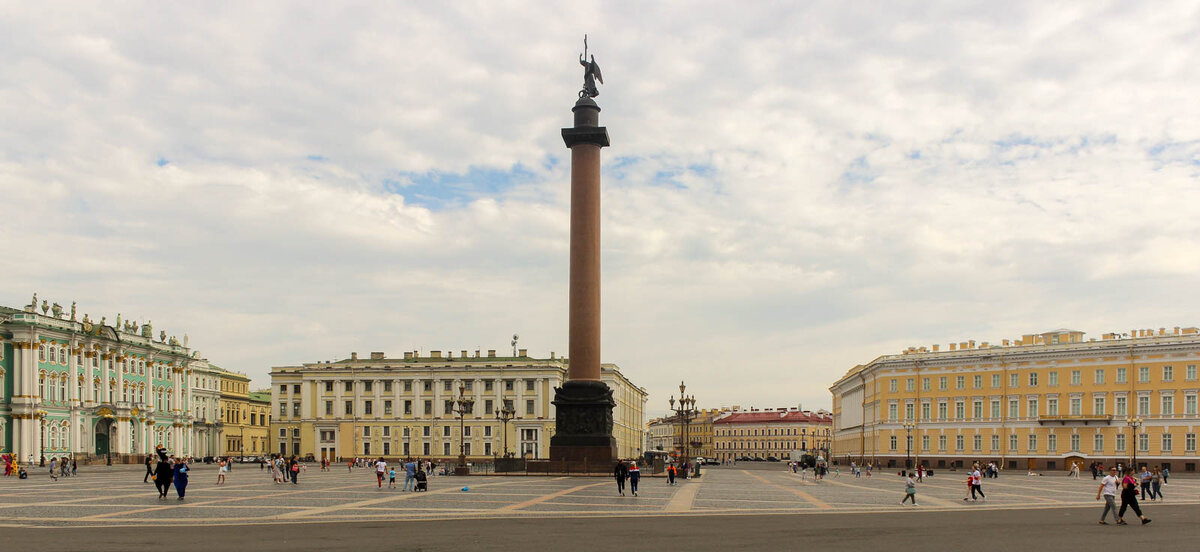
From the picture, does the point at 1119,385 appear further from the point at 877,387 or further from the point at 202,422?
the point at 202,422

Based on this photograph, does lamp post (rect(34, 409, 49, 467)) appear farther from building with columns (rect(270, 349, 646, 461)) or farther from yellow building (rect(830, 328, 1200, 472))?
yellow building (rect(830, 328, 1200, 472))

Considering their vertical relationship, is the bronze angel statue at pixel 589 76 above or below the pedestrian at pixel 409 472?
above

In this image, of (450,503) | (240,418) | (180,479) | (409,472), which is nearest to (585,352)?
(409,472)

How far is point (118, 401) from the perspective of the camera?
9706 centimetres

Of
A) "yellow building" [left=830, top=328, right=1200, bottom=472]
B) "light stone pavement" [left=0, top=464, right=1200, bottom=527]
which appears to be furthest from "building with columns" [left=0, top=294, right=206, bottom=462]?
"yellow building" [left=830, top=328, right=1200, bottom=472]

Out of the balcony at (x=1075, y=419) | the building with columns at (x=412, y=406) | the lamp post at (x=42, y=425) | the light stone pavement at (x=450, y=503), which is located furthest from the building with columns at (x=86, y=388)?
the balcony at (x=1075, y=419)

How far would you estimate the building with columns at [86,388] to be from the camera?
8394cm

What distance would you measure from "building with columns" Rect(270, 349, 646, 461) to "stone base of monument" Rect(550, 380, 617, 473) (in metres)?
71.1

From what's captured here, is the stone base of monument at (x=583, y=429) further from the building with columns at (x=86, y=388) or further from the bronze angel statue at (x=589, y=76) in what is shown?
the building with columns at (x=86, y=388)

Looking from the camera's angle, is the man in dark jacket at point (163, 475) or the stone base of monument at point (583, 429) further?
the stone base of monument at point (583, 429)

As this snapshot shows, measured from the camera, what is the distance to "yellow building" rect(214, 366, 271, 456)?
142 m

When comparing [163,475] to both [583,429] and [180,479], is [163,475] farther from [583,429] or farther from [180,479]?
[583,429]

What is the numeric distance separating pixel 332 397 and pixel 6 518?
10405 centimetres

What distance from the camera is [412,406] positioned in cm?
12719
